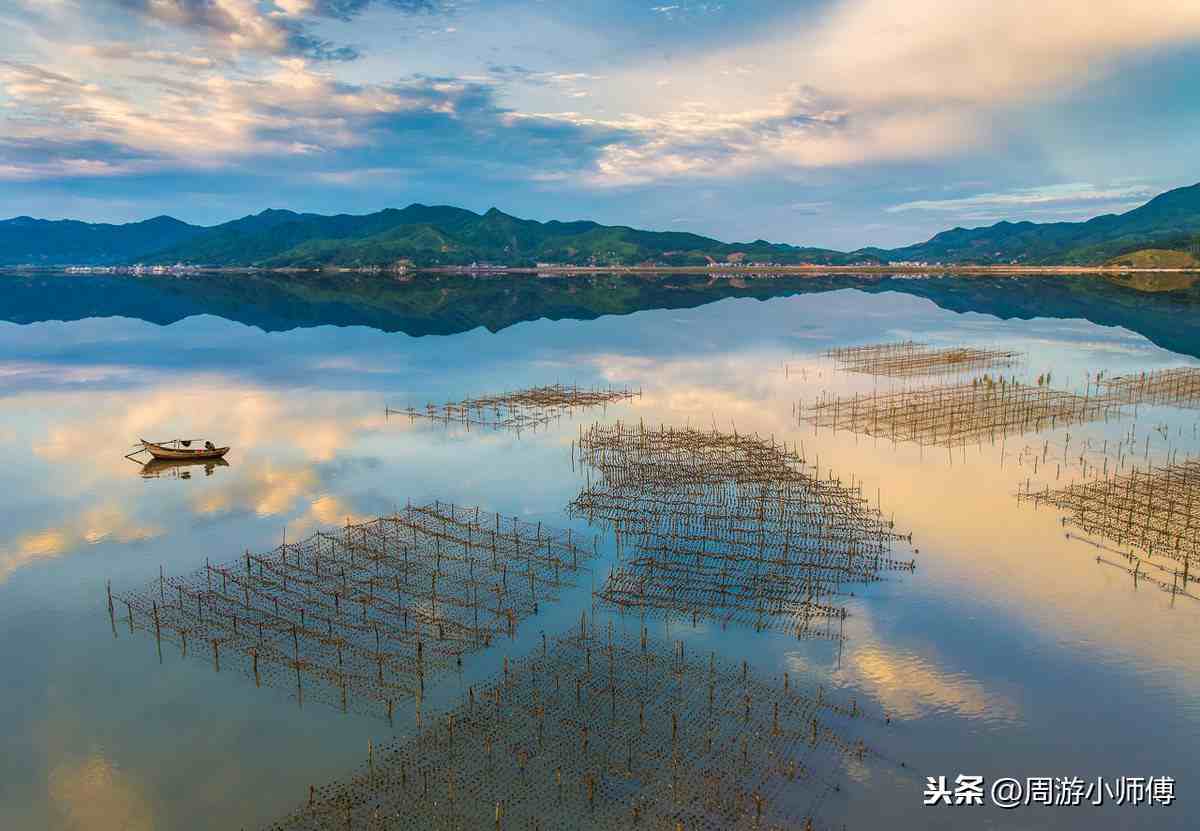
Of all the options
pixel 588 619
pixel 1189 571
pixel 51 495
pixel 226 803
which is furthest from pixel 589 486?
pixel 51 495

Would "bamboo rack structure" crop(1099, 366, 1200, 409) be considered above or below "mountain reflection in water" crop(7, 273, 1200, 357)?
below

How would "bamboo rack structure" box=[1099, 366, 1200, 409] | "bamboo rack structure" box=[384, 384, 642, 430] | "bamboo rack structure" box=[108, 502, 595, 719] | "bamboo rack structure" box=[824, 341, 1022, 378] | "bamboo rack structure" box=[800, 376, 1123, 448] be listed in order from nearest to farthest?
"bamboo rack structure" box=[108, 502, 595, 719]
"bamboo rack structure" box=[800, 376, 1123, 448]
"bamboo rack structure" box=[384, 384, 642, 430]
"bamboo rack structure" box=[1099, 366, 1200, 409]
"bamboo rack structure" box=[824, 341, 1022, 378]

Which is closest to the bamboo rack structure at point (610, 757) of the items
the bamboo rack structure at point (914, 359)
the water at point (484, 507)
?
the water at point (484, 507)

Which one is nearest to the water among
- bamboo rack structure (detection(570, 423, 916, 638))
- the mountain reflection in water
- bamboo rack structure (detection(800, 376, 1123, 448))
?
bamboo rack structure (detection(570, 423, 916, 638))

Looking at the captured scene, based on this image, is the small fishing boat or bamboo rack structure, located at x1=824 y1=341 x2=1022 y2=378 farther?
bamboo rack structure, located at x1=824 y1=341 x2=1022 y2=378

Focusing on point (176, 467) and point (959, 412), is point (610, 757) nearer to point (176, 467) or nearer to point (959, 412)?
point (176, 467)

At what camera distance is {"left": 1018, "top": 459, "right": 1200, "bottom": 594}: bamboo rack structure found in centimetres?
2812

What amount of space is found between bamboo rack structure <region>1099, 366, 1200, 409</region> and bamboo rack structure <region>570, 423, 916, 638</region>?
115ft

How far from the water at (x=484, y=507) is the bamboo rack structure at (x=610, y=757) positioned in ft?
3.21

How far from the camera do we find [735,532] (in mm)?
31438

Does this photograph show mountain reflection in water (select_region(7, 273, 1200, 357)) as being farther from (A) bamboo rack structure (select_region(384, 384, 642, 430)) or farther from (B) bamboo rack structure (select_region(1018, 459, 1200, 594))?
(B) bamboo rack structure (select_region(1018, 459, 1200, 594))

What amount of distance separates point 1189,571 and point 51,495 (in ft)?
173

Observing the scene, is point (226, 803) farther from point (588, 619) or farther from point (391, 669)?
point (588, 619)

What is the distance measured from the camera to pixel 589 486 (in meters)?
38.2
